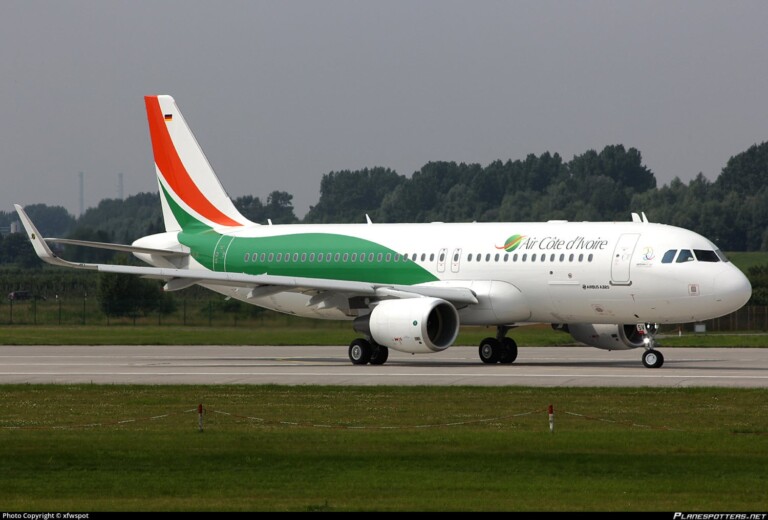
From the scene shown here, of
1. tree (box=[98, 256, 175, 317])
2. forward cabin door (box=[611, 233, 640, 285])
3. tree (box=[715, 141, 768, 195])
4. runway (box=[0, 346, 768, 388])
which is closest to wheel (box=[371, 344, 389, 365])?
runway (box=[0, 346, 768, 388])

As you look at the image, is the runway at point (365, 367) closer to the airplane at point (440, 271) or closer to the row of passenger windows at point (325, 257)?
the airplane at point (440, 271)

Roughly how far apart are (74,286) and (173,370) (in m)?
43.4

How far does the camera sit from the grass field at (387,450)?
54.3 feet

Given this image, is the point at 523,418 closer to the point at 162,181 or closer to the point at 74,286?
the point at 162,181

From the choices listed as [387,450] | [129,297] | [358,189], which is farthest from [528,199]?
[387,450]

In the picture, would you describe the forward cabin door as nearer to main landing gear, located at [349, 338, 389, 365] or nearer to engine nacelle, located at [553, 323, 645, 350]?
engine nacelle, located at [553, 323, 645, 350]

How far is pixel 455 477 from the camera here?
59.6 feet

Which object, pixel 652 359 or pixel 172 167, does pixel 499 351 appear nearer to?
pixel 652 359

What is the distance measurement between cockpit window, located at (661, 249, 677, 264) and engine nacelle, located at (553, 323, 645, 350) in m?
4.30

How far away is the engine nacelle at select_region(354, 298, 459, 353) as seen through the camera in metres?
37.9

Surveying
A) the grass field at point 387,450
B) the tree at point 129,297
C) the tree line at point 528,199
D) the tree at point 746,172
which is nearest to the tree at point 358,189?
the tree line at point 528,199

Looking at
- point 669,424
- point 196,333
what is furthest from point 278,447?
point 196,333

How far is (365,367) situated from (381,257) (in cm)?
444

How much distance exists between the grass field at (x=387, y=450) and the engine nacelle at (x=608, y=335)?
10923 mm
